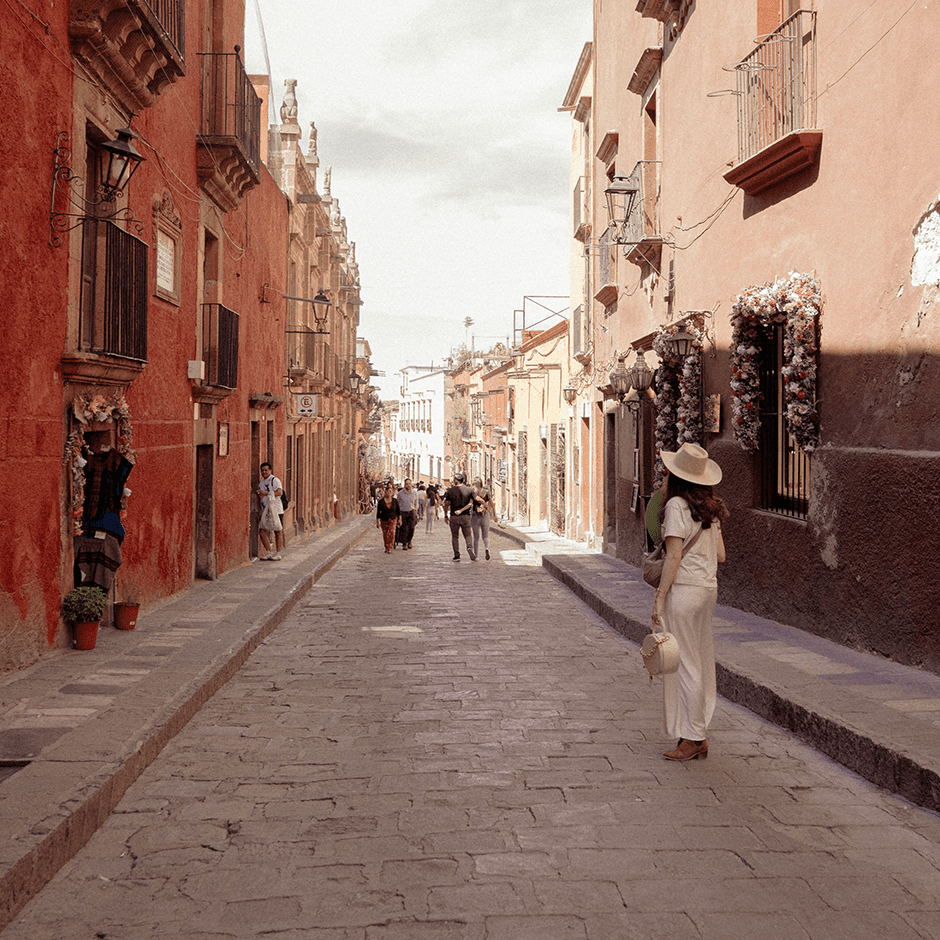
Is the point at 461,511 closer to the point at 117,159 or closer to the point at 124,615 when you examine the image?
the point at 124,615

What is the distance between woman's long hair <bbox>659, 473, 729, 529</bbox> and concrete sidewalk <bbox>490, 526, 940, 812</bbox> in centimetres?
133

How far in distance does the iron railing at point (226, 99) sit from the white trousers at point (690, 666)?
10.2 meters

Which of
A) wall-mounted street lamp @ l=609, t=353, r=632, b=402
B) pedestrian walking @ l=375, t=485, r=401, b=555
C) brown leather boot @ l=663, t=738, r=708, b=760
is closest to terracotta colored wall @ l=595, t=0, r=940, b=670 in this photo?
brown leather boot @ l=663, t=738, r=708, b=760

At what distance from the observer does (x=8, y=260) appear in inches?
293

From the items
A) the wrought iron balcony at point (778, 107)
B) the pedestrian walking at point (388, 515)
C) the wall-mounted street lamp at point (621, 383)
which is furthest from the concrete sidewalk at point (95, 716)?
the pedestrian walking at point (388, 515)

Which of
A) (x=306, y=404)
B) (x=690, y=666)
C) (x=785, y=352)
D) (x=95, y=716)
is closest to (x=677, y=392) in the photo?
(x=785, y=352)

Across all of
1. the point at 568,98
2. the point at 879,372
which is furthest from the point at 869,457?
the point at 568,98

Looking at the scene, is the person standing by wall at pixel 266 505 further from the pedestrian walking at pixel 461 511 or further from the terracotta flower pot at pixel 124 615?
the terracotta flower pot at pixel 124 615

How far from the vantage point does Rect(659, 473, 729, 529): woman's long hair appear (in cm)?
590

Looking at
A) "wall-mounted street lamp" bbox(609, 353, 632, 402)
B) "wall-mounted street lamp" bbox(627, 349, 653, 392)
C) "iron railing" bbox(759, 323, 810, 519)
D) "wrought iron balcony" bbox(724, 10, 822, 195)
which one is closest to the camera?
"wrought iron balcony" bbox(724, 10, 822, 195)

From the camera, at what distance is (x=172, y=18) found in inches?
425

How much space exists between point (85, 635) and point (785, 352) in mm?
6570

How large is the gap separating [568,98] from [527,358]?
12.4 metres

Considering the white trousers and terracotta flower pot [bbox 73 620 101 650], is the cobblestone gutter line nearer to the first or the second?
the white trousers
